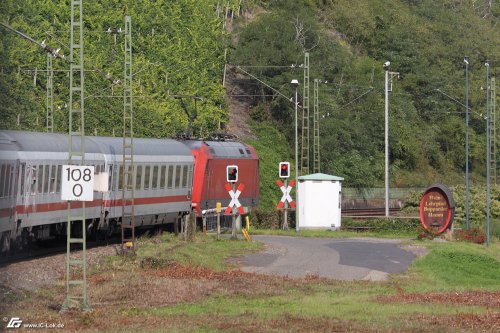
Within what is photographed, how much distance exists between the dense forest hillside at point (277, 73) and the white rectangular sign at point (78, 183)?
20395 millimetres

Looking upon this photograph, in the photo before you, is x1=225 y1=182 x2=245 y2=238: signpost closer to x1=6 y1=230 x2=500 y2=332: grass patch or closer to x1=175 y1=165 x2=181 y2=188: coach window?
x1=175 y1=165 x2=181 y2=188: coach window

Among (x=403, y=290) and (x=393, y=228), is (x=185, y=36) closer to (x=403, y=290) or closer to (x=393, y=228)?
(x=393, y=228)

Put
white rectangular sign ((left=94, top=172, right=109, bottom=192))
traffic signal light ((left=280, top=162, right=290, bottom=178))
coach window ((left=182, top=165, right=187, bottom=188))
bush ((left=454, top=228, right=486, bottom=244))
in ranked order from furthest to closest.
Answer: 1. bush ((left=454, top=228, right=486, bottom=244))
2. traffic signal light ((left=280, top=162, right=290, bottom=178))
3. coach window ((left=182, top=165, right=187, bottom=188))
4. white rectangular sign ((left=94, top=172, right=109, bottom=192))

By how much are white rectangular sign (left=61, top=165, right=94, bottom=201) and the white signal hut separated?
3409cm

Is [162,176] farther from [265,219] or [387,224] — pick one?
[387,224]

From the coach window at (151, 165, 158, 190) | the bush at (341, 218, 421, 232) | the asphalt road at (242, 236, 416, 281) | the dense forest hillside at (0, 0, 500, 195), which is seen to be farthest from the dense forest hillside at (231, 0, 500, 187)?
the asphalt road at (242, 236, 416, 281)

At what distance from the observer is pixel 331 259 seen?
123ft

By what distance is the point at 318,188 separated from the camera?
185 ft

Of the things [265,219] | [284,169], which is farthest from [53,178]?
[265,219]

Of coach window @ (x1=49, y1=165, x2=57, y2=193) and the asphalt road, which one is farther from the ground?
coach window @ (x1=49, y1=165, x2=57, y2=193)

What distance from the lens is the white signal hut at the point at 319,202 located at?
185 ft

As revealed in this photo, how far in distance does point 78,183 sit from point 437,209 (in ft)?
95.6

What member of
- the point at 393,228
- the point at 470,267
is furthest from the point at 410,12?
the point at 470,267

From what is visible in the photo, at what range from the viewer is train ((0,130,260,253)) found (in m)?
32.2
